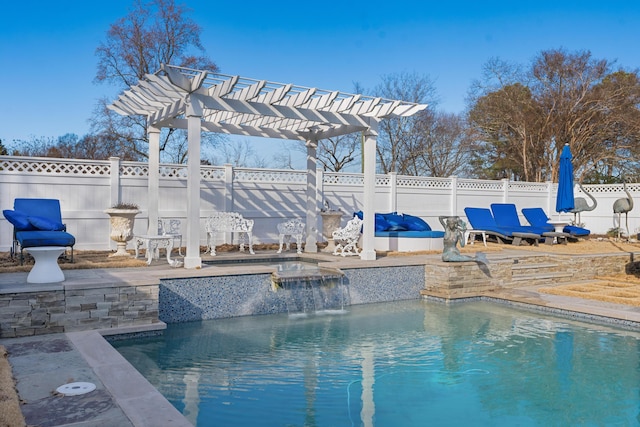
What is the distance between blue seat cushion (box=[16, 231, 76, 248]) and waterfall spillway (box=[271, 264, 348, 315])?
2540mm

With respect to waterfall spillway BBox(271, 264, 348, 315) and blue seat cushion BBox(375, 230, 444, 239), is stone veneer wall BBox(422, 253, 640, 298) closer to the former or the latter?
waterfall spillway BBox(271, 264, 348, 315)

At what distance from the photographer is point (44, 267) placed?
18.2 feet

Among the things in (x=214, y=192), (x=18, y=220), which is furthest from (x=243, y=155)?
(x=18, y=220)

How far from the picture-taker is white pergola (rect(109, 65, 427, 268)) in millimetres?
7039

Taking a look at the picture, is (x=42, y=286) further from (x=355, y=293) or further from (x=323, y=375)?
(x=355, y=293)

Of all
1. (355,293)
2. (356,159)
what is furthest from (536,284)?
(356,159)

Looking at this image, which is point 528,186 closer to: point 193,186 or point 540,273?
point 540,273

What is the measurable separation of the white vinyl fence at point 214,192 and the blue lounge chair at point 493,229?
1777 millimetres

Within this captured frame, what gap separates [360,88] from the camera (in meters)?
26.1

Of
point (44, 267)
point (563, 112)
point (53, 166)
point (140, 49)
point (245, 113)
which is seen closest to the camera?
point (44, 267)

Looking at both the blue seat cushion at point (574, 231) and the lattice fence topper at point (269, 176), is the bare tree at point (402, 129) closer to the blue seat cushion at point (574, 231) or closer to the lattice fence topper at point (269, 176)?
the blue seat cushion at point (574, 231)

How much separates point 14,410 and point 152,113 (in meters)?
6.74

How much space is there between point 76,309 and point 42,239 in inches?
53.0

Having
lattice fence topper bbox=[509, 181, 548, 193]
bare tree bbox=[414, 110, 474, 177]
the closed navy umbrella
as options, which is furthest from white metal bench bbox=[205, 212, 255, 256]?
bare tree bbox=[414, 110, 474, 177]
